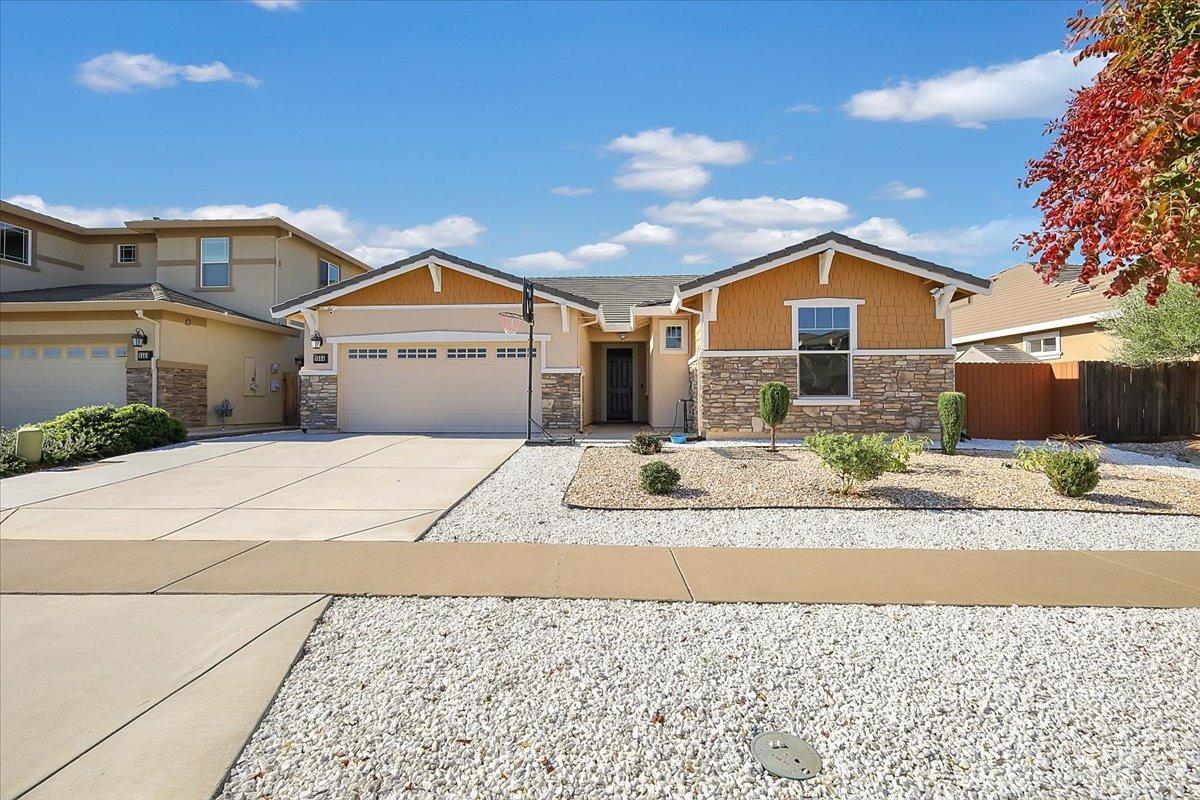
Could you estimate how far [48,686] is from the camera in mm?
3543

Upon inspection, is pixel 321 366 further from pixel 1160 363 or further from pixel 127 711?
pixel 1160 363

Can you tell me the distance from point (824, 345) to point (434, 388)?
9087 mm

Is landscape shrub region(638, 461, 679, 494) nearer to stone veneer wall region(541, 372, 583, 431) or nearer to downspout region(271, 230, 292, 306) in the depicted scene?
stone veneer wall region(541, 372, 583, 431)

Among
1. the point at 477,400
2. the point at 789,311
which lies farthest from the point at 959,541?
the point at 477,400

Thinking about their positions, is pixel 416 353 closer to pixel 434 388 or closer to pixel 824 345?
pixel 434 388

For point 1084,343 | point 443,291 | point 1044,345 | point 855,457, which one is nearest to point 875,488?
point 855,457

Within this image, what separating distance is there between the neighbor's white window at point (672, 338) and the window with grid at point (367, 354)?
6.96 m

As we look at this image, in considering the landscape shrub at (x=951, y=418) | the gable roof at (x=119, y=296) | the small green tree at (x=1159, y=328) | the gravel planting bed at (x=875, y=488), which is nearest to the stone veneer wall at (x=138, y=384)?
the gable roof at (x=119, y=296)

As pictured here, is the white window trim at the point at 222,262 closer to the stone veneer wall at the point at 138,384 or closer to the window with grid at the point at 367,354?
the stone veneer wall at the point at 138,384

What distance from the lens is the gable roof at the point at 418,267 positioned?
15.0 m

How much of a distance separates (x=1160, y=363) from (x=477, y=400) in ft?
50.0

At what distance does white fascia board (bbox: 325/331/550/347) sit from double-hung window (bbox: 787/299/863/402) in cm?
584

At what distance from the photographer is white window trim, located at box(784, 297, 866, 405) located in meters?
13.2

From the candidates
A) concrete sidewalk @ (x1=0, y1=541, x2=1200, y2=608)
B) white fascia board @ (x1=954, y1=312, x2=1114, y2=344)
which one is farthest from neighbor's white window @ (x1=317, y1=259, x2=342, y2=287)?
white fascia board @ (x1=954, y1=312, x2=1114, y2=344)
